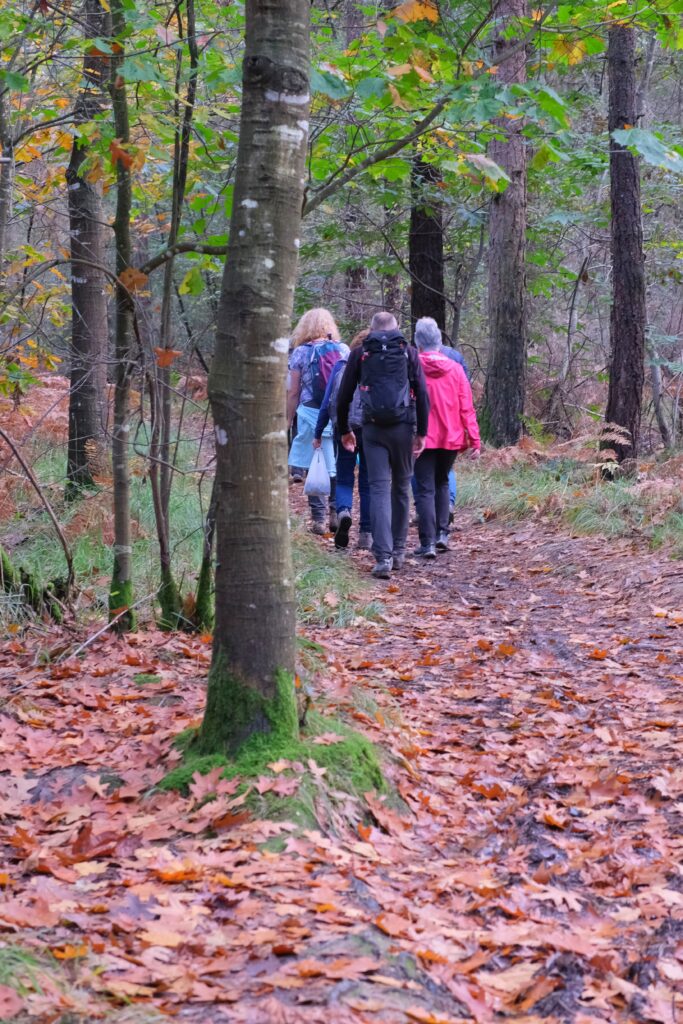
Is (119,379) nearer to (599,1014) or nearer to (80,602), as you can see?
(80,602)

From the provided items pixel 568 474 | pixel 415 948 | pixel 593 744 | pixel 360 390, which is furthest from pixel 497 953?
pixel 568 474

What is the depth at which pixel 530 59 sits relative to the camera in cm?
552

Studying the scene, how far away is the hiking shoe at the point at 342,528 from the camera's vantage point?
937cm

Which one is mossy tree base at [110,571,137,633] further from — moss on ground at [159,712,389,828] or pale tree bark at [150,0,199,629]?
moss on ground at [159,712,389,828]

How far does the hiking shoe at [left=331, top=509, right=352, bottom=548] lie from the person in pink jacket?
2.36 ft

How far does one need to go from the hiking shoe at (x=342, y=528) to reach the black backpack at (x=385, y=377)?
146 cm

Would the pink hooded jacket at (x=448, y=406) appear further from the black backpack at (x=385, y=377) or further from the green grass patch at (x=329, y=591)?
the green grass patch at (x=329, y=591)

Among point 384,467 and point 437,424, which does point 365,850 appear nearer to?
point 384,467

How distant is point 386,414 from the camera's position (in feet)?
26.9

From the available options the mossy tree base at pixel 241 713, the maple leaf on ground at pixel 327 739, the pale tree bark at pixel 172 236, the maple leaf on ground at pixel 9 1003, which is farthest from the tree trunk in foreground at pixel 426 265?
the maple leaf on ground at pixel 9 1003

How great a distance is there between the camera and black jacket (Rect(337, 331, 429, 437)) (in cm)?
833

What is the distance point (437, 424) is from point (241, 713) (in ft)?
18.7

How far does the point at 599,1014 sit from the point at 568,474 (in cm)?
976

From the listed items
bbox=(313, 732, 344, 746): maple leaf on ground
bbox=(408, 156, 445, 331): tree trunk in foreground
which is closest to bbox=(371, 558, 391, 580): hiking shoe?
bbox=(313, 732, 344, 746): maple leaf on ground
